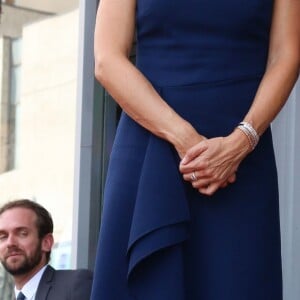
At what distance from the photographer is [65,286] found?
384 centimetres

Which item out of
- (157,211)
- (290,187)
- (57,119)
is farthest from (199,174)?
(57,119)

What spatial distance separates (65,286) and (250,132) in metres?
1.91

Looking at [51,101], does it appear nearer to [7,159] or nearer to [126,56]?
[7,159]

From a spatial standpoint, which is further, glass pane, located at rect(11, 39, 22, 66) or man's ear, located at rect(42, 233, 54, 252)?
glass pane, located at rect(11, 39, 22, 66)

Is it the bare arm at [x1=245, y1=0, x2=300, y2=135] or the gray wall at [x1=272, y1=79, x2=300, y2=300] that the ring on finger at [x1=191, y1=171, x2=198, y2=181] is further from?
the gray wall at [x1=272, y1=79, x2=300, y2=300]

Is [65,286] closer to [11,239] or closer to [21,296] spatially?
[21,296]

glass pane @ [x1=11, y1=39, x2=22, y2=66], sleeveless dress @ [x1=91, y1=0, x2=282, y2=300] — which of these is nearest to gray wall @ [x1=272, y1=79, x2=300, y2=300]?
sleeveless dress @ [x1=91, y1=0, x2=282, y2=300]

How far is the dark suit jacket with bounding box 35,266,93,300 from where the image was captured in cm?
376

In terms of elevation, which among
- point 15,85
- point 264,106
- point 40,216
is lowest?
point 264,106

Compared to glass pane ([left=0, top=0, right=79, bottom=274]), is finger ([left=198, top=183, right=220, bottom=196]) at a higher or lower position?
lower

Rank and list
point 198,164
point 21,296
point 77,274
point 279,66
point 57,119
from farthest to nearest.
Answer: point 57,119, point 21,296, point 77,274, point 279,66, point 198,164

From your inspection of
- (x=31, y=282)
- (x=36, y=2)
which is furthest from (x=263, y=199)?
(x=36, y=2)

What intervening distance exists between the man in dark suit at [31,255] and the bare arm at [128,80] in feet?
5.84

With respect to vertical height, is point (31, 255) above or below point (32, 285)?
above
